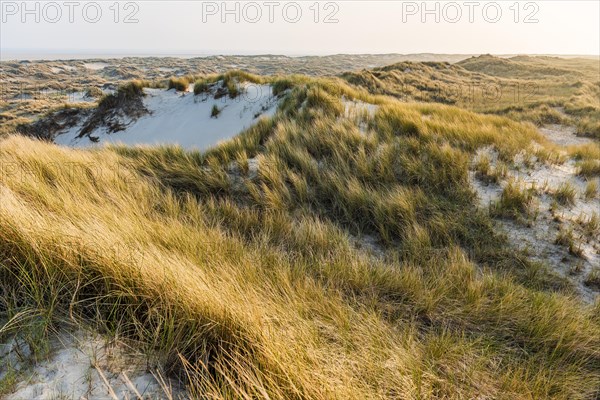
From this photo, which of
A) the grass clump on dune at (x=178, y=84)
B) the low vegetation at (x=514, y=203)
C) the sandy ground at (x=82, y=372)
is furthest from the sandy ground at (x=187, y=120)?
the sandy ground at (x=82, y=372)

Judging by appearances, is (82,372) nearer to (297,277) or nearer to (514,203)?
(297,277)

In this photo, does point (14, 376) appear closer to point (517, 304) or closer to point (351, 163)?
point (517, 304)

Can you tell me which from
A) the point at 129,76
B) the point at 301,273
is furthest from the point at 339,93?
the point at 129,76

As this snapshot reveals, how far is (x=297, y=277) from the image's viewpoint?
2.23 metres

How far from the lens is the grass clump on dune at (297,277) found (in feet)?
4.52

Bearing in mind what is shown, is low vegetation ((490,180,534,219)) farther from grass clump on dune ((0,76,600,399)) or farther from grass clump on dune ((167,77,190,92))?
grass clump on dune ((167,77,190,92))

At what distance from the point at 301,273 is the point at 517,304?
1578mm

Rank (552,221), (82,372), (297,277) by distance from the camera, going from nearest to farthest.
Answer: (82,372) < (297,277) < (552,221)

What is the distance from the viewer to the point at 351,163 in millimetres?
4715

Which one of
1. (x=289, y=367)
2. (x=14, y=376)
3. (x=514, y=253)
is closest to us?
(x=14, y=376)

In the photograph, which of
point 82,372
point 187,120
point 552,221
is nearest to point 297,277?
point 82,372

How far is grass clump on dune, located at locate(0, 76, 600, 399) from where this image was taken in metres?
1.38

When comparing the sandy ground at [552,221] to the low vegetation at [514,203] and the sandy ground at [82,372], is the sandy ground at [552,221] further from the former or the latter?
the sandy ground at [82,372]

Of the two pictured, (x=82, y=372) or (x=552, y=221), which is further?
(x=552, y=221)
